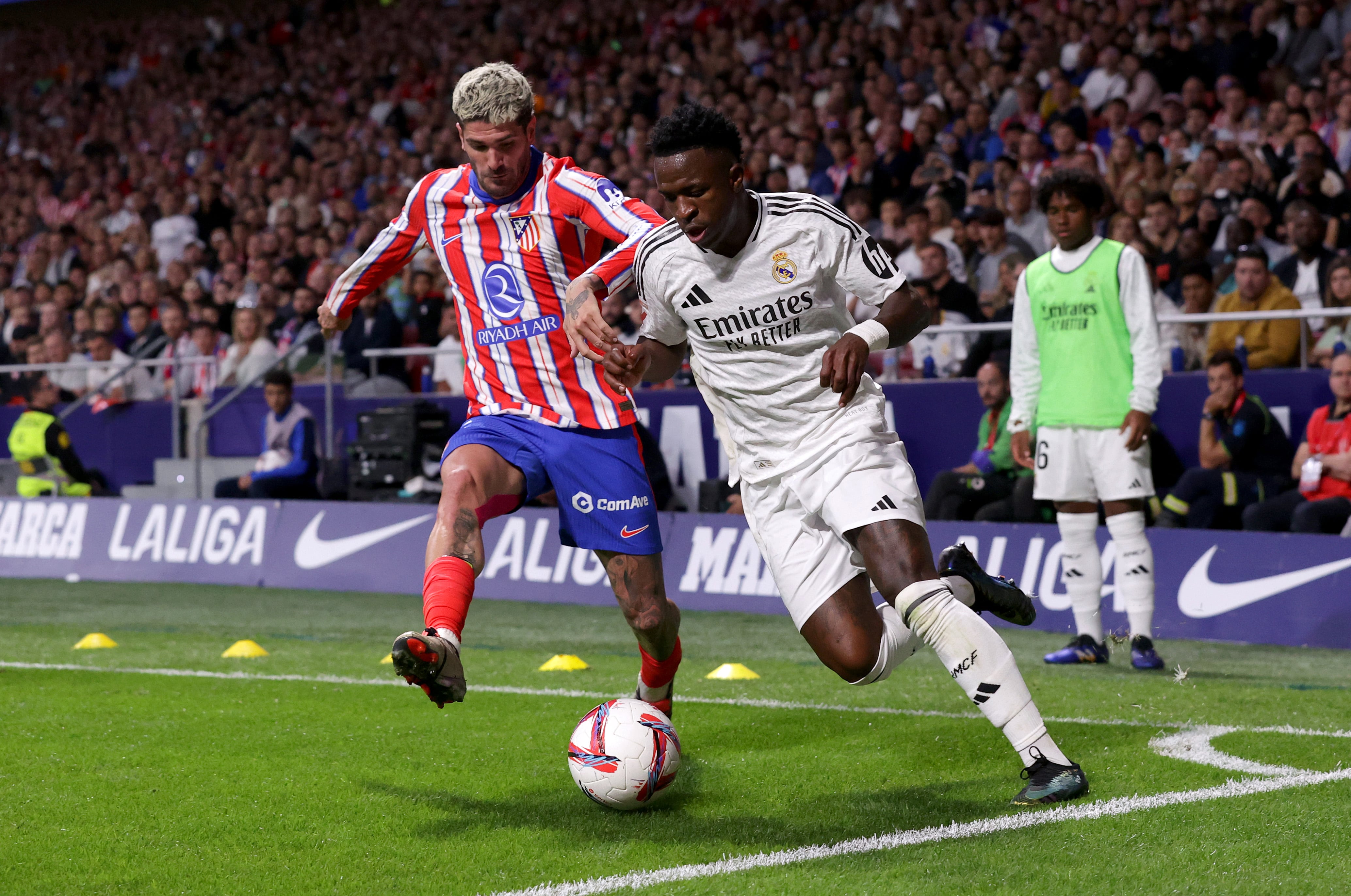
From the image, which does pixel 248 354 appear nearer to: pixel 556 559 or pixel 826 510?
pixel 556 559

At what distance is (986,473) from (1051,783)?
5.69 metres

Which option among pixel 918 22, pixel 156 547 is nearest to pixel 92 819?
pixel 156 547

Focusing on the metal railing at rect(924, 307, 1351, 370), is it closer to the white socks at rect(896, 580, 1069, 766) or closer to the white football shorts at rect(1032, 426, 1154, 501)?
the white football shorts at rect(1032, 426, 1154, 501)

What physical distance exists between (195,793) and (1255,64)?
10913mm

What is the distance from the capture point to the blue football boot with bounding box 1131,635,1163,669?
23.0 feet

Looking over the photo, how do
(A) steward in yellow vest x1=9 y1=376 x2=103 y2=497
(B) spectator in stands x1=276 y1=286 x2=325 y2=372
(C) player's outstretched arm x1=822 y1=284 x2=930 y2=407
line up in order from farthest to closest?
(A) steward in yellow vest x1=9 y1=376 x2=103 y2=497 < (B) spectator in stands x1=276 y1=286 x2=325 y2=372 < (C) player's outstretched arm x1=822 y1=284 x2=930 y2=407

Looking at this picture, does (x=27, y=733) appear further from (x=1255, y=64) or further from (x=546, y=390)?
(x=1255, y=64)

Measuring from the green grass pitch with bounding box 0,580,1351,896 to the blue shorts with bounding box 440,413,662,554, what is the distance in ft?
2.56

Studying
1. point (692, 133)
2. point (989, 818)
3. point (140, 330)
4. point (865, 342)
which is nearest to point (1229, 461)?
point (989, 818)

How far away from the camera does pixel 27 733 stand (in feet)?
18.0

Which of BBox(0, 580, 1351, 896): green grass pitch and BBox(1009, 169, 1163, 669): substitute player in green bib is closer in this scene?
BBox(0, 580, 1351, 896): green grass pitch

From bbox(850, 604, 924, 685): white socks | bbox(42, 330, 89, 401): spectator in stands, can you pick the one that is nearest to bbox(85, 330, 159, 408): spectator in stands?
bbox(42, 330, 89, 401): spectator in stands

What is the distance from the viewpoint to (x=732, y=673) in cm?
689

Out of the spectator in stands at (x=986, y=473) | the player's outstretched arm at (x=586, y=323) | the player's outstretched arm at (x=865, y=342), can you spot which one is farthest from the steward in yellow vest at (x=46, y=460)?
the player's outstretched arm at (x=865, y=342)
